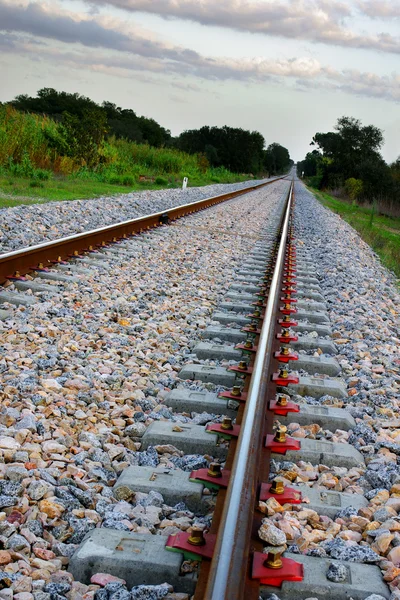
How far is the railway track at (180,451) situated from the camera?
222 cm

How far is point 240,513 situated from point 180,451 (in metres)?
0.97

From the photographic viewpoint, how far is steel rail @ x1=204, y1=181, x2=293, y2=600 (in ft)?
6.31

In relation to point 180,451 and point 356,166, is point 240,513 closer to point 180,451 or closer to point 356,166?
point 180,451

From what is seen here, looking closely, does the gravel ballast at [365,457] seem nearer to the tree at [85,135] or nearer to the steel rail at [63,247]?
the steel rail at [63,247]

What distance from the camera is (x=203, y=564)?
85.0 inches

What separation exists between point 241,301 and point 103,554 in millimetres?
4230

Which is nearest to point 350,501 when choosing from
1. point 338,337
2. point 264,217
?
point 338,337

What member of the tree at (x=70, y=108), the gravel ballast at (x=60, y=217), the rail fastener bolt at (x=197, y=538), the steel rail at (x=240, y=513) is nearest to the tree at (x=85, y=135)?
the gravel ballast at (x=60, y=217)

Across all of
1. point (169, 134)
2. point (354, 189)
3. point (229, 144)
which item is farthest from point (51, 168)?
point (169, 134)

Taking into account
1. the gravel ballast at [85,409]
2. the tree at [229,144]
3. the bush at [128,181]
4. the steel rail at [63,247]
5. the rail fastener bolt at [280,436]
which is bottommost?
the gravel ballast at [85,409]

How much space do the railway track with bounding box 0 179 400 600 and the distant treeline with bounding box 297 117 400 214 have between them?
36.7 meters

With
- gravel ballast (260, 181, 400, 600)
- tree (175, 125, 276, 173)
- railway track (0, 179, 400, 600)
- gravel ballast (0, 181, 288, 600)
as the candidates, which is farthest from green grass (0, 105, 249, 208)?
tree (175, 125, 276, 173)

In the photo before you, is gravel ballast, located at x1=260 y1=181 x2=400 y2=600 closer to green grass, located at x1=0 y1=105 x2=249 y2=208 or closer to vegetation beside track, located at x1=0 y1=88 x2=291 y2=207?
green grass, located at x1=0 y1=105 x2=249 y2=208

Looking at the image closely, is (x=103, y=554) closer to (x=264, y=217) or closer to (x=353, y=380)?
(x=353, y=380)
